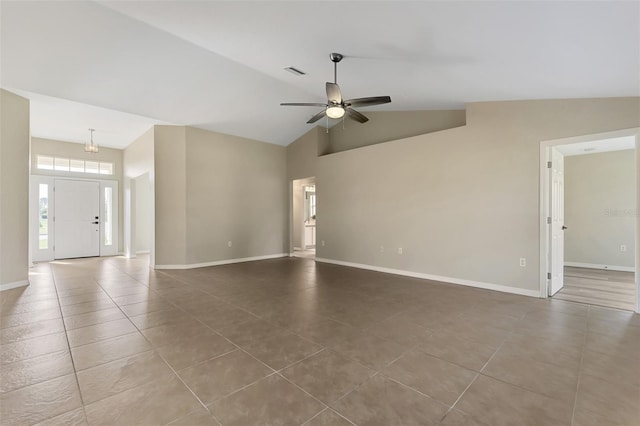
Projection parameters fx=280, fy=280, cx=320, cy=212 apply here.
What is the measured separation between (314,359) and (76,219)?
8279mm

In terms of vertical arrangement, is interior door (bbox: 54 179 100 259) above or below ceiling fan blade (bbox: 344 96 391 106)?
below

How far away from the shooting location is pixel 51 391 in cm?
183

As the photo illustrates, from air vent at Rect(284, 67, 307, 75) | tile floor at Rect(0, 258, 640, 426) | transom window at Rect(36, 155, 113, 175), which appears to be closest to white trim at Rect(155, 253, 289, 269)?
tile floor at Rect(0, 258, 640, 426)

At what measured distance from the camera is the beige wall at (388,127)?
5238 mm

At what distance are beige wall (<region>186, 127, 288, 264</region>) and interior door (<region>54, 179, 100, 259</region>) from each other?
3686 mm

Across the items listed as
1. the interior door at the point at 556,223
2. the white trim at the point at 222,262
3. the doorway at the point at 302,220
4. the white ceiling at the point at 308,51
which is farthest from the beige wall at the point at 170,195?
the interior door at the point at 556,223

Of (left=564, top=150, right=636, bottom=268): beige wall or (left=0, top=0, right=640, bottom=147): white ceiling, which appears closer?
(left=0, top=0, right=640, bottom=147): white ceiling

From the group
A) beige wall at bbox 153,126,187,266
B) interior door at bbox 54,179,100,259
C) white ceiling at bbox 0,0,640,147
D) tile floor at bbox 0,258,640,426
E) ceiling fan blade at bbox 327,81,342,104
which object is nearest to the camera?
tile floor at bbox 0,258,640,426

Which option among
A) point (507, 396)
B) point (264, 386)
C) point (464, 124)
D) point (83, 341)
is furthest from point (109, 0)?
point (464, 124)

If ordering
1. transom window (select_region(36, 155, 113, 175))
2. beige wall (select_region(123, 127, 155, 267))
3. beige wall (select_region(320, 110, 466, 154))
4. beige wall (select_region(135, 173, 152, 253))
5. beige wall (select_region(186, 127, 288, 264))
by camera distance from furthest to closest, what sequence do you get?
beige wall (select_region(135, 173, 152, 253)), transom window (select_region(36, 155, 113, 175)), beige wall (select_region(123, 127, 155, 267)), beige wall (select_region(186, 127, 288, 264)), beige wall (select_region(320, 110, 466, 154))

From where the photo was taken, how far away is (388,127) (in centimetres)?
598

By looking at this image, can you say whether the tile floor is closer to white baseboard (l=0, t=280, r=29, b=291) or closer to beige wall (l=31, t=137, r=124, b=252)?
white baseboard (l=0, t=280, r=29, b=291)

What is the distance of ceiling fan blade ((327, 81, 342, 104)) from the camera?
3.30m

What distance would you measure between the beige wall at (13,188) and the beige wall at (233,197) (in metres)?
2.45
